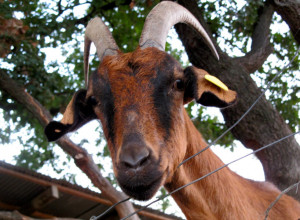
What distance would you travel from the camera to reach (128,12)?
8773 mm

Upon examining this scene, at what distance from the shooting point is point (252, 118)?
20.0 feet

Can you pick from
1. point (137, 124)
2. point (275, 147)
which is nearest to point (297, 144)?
point (275, 147)

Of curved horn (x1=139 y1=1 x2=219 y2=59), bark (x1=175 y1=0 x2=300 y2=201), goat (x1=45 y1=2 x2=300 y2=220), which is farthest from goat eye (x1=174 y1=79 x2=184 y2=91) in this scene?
bark (x1=175 y1=0 x2=300 y2=201)

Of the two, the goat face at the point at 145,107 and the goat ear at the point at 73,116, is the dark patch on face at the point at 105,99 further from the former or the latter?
the goat ear at the point at 73,116

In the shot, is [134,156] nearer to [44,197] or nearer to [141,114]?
[141,114]

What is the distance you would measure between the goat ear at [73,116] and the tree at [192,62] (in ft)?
6.08

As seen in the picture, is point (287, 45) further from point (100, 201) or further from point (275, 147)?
point (100, 201)

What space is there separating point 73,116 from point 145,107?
1102mm

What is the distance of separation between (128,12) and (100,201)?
3767 millimetres

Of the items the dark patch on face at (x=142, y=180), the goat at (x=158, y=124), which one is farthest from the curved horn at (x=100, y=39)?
the dark patch on face at (x=142, y=180)

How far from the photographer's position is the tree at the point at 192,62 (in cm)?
602

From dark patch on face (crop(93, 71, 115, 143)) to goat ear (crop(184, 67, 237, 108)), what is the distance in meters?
0.68

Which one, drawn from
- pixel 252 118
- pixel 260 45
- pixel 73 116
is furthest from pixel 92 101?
pixel 260 45

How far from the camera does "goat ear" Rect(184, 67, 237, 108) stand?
367cm
